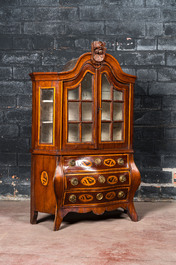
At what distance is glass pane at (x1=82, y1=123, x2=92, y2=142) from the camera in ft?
12.5

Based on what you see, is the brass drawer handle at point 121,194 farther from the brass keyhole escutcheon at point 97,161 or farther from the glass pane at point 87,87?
the glass pane at point 87,87

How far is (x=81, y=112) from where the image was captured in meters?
3.77

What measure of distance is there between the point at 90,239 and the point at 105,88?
4.84ft

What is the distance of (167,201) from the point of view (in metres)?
5.00

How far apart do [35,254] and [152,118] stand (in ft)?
8.80

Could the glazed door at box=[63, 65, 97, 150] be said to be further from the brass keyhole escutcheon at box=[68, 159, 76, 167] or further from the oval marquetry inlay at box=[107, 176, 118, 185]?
the oval marquetry inlay at box=[107, 176, 118, 185]

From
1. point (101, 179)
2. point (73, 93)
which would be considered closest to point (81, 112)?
point (73, 93)

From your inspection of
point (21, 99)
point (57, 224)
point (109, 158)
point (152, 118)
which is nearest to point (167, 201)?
point (152, 118)

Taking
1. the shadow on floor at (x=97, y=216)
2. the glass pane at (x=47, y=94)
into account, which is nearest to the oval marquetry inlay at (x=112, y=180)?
the shadow on floor at (x=97, y=216)

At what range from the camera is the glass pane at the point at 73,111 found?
3.75 m

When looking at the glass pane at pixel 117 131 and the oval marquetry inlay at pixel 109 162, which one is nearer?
the oval marquetry inlay at pixel 109 162

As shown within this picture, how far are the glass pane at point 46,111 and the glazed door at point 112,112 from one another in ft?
1.57

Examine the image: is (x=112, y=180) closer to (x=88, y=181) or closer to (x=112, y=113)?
(x=88, y=181)

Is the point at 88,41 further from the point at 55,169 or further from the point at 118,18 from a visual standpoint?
the point at 55,169
